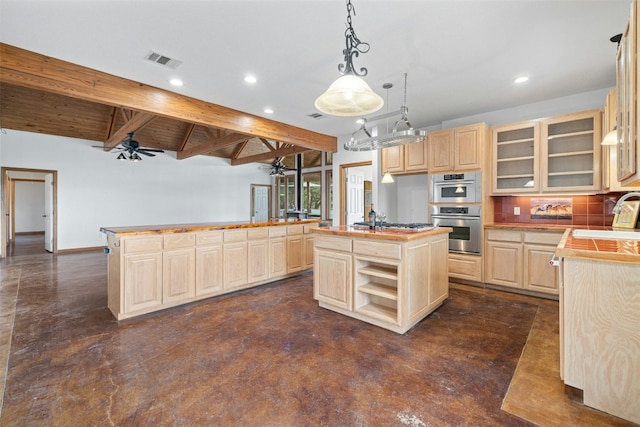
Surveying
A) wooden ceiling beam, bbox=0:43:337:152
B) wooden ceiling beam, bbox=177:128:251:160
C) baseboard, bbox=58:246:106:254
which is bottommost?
baseboard, bbox=58:246:106:254

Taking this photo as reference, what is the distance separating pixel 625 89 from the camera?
5.38ft

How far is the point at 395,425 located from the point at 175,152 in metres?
9.06

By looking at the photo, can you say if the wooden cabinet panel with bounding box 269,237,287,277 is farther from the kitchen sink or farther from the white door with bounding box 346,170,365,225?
the kitchen sink

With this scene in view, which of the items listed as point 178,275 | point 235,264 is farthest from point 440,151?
point 178,275

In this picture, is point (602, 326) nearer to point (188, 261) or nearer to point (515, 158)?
point (515, 158)

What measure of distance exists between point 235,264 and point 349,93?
2865 millimetres

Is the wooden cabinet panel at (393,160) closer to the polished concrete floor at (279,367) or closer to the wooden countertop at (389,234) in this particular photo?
the wooden countertop at (389,234)

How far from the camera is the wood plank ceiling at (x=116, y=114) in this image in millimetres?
2742

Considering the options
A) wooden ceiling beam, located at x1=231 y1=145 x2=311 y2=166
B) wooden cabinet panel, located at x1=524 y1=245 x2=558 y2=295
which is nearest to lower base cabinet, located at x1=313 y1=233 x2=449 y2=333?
wooden cabinet panel, located at x1=524 y1=245 x2=558 y2=295

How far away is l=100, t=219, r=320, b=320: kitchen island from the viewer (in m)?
2.97

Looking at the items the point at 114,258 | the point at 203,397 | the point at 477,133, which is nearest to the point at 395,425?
the point at 203,397

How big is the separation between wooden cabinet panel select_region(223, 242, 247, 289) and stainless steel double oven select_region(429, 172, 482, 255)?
9.70 feet

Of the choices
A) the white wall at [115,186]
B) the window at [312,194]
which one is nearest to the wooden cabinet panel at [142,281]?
the white wall at [115,186]

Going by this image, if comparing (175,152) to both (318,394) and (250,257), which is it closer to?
(250,257)
